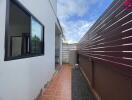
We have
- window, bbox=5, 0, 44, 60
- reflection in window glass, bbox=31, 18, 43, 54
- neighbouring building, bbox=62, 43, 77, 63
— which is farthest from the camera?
neighbouring building, bbox=62, 43, 77, 63

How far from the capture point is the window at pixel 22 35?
2.02 m

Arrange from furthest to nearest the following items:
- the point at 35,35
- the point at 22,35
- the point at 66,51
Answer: the point at 66,51 < the point at 22,35 < the point at 35,35

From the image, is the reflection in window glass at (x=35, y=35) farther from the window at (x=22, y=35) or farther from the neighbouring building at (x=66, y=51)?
the neighbouring building at (x=66, y=51)

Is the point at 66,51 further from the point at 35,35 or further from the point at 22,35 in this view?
the point at 35,35

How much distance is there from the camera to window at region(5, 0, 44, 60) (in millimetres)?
2025

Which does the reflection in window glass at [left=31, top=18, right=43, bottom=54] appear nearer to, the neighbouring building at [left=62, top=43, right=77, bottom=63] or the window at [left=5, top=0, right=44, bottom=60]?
the window at [left=5, top=0, right=44, bottom=60]

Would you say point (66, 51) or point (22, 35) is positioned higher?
point (22, 35)

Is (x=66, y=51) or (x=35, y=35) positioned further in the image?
(x=66, y=51)

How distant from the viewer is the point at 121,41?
1.67 m

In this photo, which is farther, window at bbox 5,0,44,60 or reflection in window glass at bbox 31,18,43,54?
reflection in window glass at bbox 31,18,43,54

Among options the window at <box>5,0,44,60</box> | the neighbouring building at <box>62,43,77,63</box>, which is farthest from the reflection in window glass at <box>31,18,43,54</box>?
the neighbouring building at <box>62,43,77,63</box>

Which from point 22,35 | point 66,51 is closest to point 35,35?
point 22,35

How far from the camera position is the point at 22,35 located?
375 centimetres

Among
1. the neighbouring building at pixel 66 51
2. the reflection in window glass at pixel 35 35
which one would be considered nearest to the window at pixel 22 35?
the reflection in window glass at pixel 35 35
